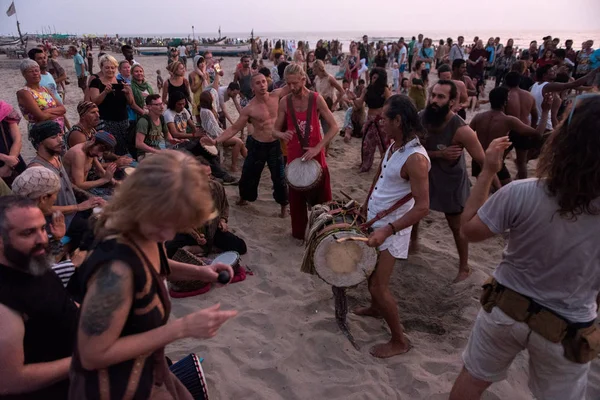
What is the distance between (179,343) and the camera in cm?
340

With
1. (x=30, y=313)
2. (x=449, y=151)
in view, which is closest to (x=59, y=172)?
(x=30, y=313)

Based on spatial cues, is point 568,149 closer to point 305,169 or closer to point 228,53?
point 305,169

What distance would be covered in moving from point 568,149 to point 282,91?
14.9 feet

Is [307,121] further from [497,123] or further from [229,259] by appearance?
[497,123]

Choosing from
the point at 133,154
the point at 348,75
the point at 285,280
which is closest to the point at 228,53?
the point at 348,75

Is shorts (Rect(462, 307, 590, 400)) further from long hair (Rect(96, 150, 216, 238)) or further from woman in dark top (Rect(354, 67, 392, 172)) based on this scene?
woman in dark top (Rect(354, 67, 392, 172))

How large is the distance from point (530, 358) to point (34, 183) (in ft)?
10.9

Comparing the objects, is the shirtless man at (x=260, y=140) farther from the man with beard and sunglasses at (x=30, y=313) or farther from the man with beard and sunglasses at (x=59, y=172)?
the man with beard and sunglasses at (x=30, y=313)

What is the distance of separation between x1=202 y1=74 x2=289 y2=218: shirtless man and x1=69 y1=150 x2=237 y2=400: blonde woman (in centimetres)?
388

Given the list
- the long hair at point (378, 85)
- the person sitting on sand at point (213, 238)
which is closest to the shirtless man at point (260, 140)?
the person sitting on sand at point (213, 238)

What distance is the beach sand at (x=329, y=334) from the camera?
296cm

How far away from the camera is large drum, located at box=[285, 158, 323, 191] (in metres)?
4.59

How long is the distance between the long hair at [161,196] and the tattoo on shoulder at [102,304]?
0.17 m

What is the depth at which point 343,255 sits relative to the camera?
307 centimetres
